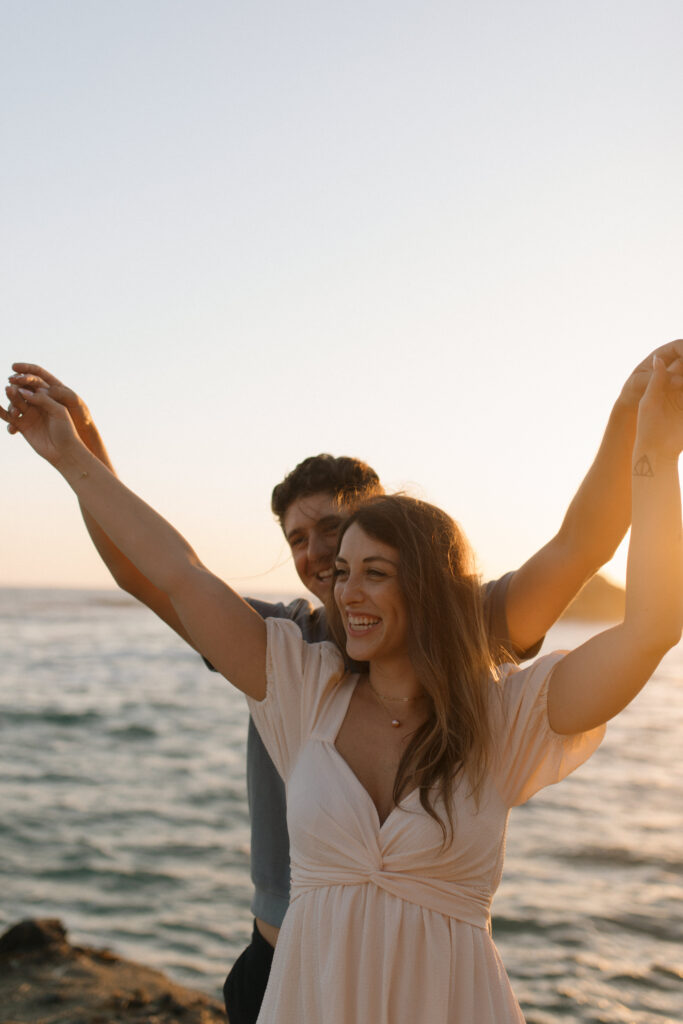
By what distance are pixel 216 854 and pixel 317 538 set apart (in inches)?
263

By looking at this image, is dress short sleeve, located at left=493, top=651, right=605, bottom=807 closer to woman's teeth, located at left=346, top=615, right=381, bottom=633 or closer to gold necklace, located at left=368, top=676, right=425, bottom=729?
gold necklace, located at left=368, top=676, right=425, bottom=729

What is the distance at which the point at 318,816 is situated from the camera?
239cm

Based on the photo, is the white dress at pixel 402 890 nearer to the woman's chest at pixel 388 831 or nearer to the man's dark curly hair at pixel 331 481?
the woman's chest at pixel 388 831

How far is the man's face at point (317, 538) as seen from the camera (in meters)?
3.14

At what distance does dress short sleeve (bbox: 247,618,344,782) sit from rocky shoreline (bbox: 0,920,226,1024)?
231cm

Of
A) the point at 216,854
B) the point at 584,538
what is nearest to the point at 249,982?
the point at 584,538

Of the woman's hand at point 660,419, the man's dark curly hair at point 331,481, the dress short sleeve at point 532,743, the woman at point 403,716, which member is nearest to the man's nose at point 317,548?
the man's dark curly hair at point 331,481

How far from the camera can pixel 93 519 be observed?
2855 millimetres

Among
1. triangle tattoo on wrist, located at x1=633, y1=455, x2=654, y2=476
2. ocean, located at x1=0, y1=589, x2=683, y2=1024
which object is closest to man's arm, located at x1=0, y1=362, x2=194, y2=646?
triangle tattoo on wrist, located at x1=633, y1=455, x2=654, y2=476

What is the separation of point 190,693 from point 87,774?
7.82m

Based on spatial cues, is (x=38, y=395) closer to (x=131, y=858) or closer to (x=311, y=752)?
(x=311, y=752)

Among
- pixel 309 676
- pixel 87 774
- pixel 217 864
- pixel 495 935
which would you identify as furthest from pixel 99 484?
pixel 87 774

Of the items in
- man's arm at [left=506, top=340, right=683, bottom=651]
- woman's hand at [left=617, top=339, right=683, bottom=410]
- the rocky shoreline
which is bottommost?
the rocky shoreline

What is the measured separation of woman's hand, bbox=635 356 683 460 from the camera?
229 cm
